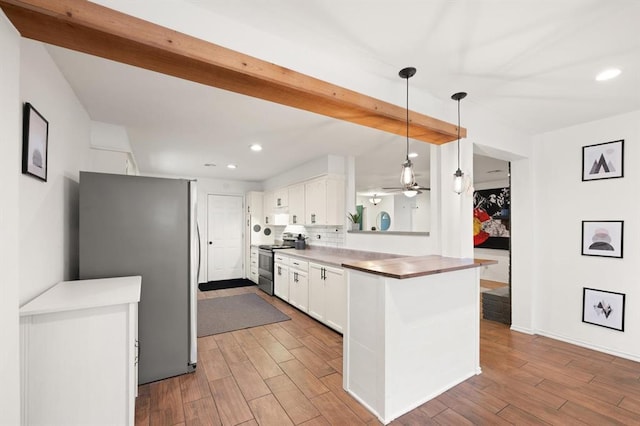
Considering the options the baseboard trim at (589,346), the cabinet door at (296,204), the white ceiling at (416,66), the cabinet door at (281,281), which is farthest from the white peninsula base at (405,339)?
the cabinet door at (296,204)

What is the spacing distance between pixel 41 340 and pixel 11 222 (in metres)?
0.71

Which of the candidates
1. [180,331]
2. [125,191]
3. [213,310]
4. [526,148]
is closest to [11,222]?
[125,191]

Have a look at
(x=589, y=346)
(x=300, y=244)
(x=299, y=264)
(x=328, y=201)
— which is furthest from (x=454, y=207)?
(x=300, y=244)

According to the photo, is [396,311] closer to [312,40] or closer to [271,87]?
[271,87]

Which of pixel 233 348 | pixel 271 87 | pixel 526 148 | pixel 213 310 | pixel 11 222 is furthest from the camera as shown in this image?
pixel 213 310

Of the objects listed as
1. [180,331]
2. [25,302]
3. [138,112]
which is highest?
[138,112]

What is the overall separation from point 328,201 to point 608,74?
10.4ft

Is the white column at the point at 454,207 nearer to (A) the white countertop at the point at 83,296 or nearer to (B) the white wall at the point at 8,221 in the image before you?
(A) the white countertop at the point at 83,296

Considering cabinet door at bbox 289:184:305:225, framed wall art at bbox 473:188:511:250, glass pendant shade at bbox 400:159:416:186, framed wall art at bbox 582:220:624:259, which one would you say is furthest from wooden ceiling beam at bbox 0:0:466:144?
framed wall art at bbox 473:188:511:250

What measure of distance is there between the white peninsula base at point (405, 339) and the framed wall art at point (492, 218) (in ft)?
15.0

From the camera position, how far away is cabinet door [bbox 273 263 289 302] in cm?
477

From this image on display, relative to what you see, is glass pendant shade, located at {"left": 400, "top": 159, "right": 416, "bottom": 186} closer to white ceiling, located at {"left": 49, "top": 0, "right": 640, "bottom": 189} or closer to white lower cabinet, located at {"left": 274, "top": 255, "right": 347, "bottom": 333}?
white ceiling, located at {"left": 49, "top": 0, "right": 640, "bottom": 189}

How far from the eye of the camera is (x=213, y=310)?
4.45 metres

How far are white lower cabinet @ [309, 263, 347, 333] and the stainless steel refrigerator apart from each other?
1.64 m
